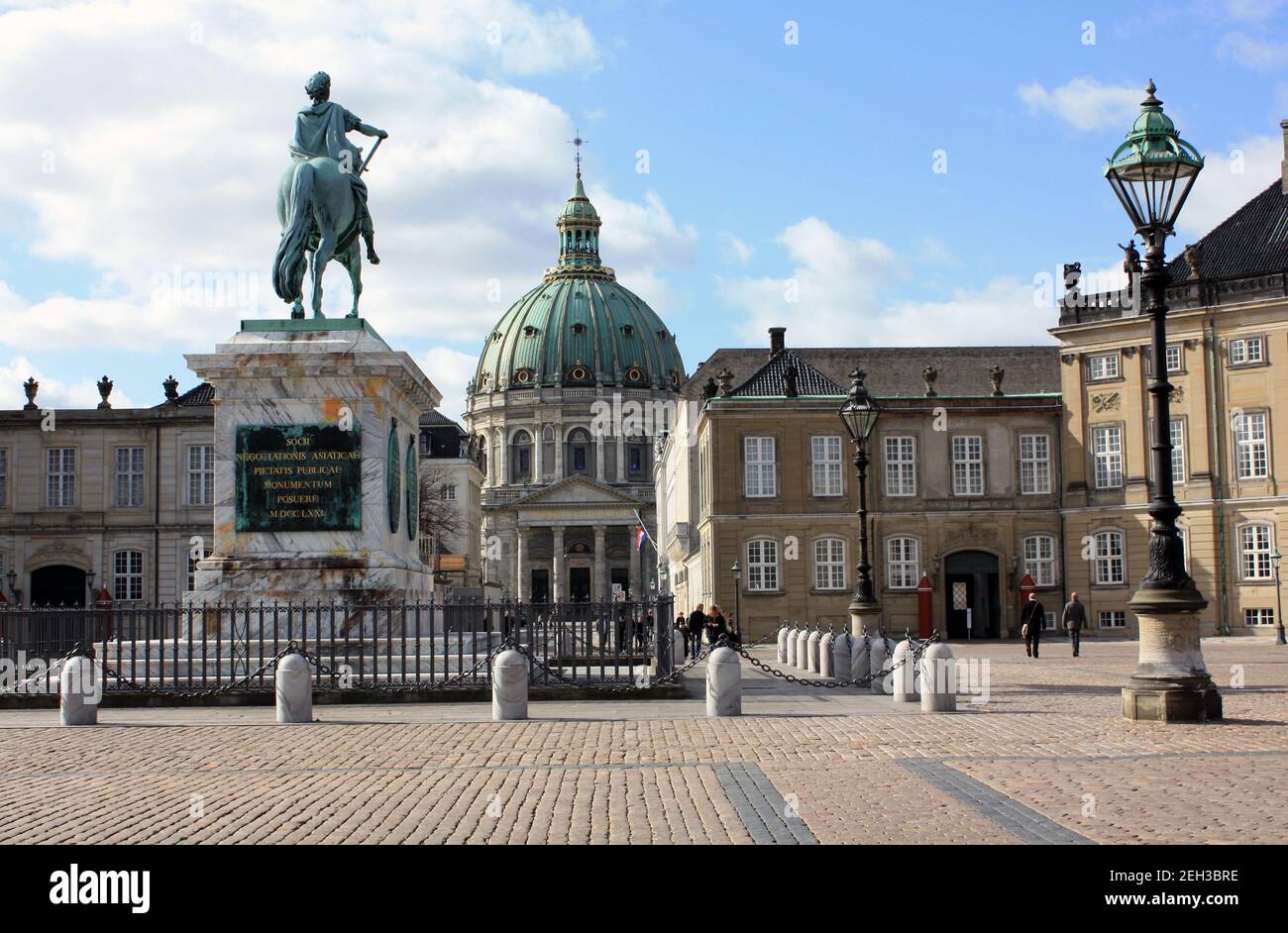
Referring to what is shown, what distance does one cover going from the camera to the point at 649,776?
13164 millimetres

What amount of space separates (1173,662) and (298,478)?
12518 mm

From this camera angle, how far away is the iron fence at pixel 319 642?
21.5 m

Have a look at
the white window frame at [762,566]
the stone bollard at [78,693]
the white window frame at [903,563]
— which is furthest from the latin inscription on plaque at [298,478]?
the white window frame at [903,563]

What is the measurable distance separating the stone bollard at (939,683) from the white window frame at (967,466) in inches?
1516

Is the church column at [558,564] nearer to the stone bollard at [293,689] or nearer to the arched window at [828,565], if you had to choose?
the arched window at [828,565]

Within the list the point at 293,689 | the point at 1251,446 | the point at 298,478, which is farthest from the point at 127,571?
the point at 293,689

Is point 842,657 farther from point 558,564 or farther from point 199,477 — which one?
point 558,564

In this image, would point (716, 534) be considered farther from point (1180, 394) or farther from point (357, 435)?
point (357, 435)

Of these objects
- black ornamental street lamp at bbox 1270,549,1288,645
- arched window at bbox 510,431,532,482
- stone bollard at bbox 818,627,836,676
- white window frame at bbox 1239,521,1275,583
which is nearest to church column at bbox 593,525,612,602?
arched window at bbox 510,431,532,482

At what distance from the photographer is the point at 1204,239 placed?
55375 mm

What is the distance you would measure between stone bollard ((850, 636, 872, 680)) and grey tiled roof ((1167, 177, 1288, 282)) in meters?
31.9

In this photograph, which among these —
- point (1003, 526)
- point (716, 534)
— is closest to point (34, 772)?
point (716, 534)

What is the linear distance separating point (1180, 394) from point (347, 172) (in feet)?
123

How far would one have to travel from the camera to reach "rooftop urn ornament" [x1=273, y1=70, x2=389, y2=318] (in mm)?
24047
